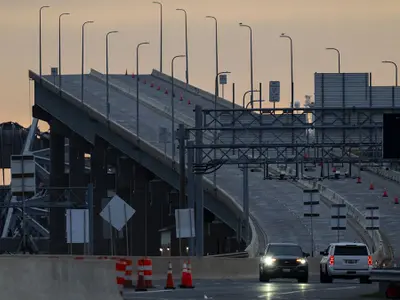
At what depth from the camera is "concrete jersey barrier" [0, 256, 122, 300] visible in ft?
71.2

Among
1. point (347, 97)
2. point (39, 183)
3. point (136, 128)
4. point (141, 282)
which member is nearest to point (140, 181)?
point (136, 128)

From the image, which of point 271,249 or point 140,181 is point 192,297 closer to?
point 271,249

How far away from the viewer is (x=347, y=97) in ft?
235

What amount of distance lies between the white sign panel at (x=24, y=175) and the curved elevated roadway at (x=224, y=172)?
5189 cm

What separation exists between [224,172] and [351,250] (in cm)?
6640

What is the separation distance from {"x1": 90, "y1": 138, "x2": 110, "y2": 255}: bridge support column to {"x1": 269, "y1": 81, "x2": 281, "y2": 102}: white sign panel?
2620 centimetres

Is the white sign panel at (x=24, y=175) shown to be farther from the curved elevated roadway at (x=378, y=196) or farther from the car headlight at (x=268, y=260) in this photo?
the curved elevated roadway at (x=378, y=196)

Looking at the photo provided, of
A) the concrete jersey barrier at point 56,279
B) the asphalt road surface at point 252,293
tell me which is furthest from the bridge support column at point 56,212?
the concrete jersey barrier at point 56,279

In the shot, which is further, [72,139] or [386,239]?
[72,139]

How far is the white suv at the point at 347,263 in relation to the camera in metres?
48.8

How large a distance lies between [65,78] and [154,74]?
3281 cm

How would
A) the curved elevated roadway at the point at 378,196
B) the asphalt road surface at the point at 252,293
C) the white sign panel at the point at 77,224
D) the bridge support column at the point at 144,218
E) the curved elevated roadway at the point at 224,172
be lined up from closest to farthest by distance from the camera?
the asphalt road surface at the point at 252,293, the white sign panel at the point at 77,224, the curved elevated roadway at the point at 224,172, the curved elevated roadway at the point at 378,196, the bridge support column at the point at 144,218

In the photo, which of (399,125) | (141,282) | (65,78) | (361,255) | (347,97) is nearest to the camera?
(141,282)

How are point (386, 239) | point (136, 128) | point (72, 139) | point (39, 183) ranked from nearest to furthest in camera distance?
point (386, 239) → point (136, 128) → point (72, 139) → point (39, 183)
